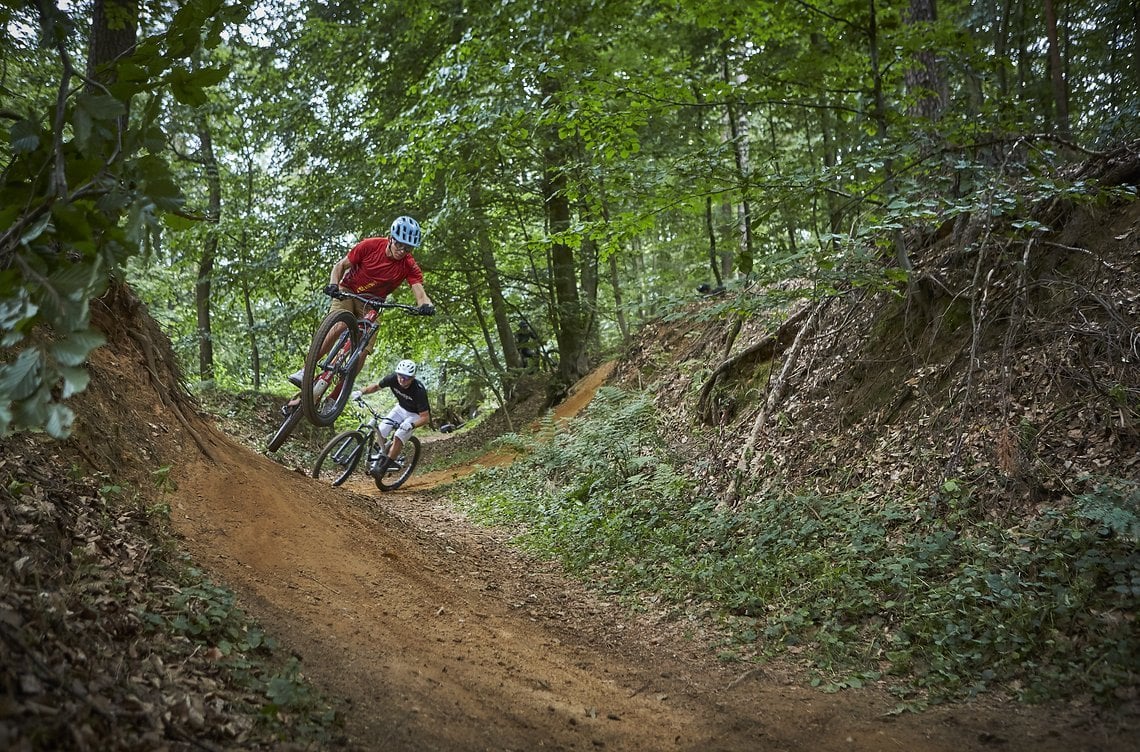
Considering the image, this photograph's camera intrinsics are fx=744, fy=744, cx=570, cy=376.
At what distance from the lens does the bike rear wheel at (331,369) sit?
344 inches

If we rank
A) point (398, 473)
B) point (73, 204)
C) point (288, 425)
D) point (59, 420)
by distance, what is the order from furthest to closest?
point (398, 473)
point (288, 425)
point (73, 204)
point (59, 420)

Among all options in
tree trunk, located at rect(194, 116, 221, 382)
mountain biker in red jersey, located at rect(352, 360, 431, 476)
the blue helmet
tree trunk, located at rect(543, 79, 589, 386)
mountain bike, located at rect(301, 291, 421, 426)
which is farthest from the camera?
tree trunk, located at rect(194, 116, 221, 382)

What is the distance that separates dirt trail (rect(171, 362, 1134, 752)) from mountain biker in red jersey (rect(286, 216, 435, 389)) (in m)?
2.17

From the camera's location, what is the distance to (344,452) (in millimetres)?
12078

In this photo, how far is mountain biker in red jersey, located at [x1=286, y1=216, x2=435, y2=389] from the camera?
8.66m

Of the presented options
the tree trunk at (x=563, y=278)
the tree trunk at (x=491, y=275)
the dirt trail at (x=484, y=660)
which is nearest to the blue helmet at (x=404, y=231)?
the dirt trail at (x=484, y=660)

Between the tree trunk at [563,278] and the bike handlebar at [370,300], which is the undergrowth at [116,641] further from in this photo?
the tree trunk at [563,278]

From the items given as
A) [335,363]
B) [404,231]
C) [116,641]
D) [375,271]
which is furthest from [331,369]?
[116,641]

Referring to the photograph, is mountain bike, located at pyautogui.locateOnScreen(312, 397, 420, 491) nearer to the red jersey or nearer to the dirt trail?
the red jersey

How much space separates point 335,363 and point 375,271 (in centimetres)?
124

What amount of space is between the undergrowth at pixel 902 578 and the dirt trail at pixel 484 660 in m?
0.34

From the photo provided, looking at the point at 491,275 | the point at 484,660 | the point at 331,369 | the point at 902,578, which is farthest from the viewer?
the point at 491,275

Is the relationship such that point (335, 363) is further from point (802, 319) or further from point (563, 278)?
point (563, 278)

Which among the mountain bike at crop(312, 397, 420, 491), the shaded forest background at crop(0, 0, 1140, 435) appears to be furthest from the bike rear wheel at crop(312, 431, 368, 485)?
the shaded forest background at crop(0, 0, 1140, 435)
